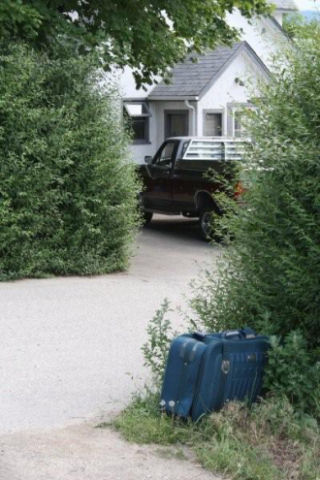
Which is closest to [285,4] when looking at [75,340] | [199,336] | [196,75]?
[196,75]

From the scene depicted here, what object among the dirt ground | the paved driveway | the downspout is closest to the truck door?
the paved driveway

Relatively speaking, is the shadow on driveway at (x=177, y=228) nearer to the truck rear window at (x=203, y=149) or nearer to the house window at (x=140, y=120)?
the truck rear window at (x=203, y=149)

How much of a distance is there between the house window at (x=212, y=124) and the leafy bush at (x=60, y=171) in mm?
13704

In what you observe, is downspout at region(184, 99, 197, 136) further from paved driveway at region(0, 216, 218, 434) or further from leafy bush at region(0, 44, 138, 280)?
leafy bush at region(0, 44, 138, 280)

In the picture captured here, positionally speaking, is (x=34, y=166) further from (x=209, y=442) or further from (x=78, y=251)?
(x=209, y=442)

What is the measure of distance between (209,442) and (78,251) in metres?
7.76

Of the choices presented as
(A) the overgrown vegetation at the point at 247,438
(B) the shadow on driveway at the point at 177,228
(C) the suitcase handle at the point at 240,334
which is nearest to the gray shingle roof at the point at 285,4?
(B) the shadow on driveway at the point at 177,228

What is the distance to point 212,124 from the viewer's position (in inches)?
1093

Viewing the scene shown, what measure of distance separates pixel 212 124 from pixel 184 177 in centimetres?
902

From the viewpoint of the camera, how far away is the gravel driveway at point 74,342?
6934 millimetres

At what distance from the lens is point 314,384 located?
6.26 metres

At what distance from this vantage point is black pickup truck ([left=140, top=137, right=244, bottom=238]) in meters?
18.5

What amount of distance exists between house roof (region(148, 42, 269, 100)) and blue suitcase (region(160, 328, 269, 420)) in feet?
67.4

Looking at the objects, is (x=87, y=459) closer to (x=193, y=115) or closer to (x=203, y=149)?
(x=203, y=149)
